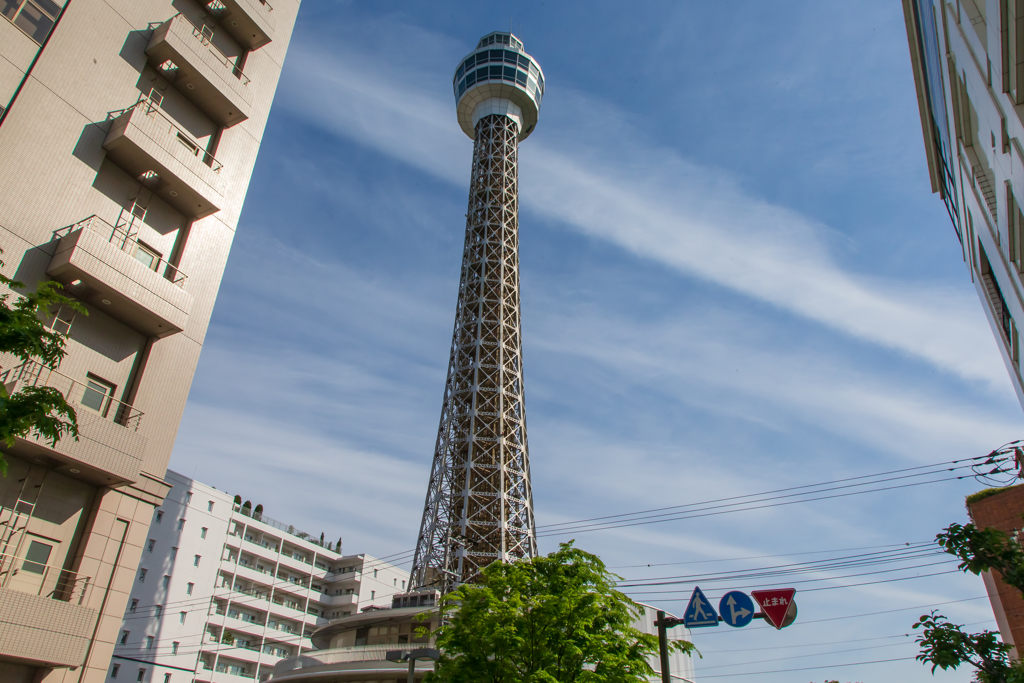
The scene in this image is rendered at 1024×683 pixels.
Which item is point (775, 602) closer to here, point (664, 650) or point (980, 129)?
point (664, 650)

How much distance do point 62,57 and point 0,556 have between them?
12730 millimetres

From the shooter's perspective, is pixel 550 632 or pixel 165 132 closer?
pixel 550 632

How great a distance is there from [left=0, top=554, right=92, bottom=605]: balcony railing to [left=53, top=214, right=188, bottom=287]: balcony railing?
25.9ft

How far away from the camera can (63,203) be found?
1666 cm

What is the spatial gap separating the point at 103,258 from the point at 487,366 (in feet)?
138

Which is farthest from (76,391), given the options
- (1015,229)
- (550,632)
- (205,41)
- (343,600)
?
(343,600)

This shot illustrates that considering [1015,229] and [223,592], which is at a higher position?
[1015,229]

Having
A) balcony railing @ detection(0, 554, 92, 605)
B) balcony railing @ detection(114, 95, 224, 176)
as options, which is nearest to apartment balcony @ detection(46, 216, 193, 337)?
balcony railing @ detection(114, 95, 224, 176)

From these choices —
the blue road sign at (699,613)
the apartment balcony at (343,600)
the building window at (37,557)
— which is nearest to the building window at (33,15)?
the building window at (37,557)

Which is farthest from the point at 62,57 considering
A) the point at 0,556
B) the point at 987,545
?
the point at 987,545

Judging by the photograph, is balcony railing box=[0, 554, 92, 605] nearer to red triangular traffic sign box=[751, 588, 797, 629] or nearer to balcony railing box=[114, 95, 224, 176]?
balcony railing box=[114, 95, 224, 176]

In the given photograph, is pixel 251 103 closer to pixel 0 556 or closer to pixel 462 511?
pixel 0 556

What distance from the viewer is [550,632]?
18.2 meters

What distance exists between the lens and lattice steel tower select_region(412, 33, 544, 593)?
49844 mm
